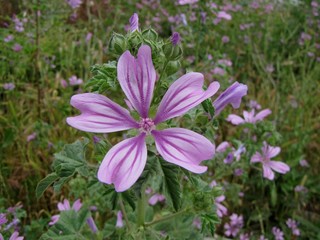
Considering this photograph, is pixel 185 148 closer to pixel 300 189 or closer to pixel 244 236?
pixel 244 236

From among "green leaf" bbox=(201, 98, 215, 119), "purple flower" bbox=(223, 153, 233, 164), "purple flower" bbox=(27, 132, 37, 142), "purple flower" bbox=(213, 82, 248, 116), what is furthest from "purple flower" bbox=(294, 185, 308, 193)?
"green leaf" bbox=(201, 98, 215, 119)

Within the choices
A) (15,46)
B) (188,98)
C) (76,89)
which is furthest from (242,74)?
(188,98)

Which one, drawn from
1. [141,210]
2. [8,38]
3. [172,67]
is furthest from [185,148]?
[8,38]

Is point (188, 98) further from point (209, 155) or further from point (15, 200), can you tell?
point (15, 200)

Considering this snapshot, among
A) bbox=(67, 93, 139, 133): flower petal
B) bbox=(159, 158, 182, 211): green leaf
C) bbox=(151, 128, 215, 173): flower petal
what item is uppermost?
bbox=(67, 93, 139, 133): flower petal

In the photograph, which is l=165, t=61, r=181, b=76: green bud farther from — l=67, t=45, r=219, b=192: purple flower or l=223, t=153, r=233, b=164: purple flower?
l=223, t=153, r=233, b=164: purple flower
